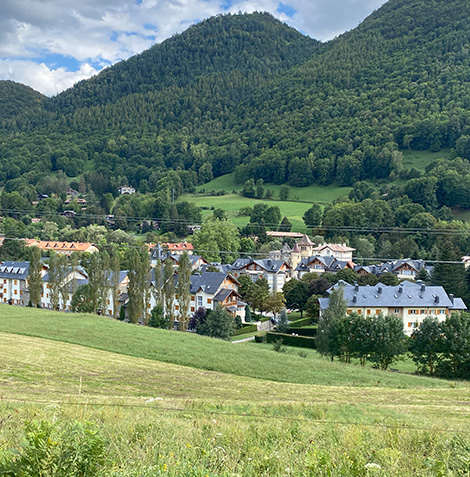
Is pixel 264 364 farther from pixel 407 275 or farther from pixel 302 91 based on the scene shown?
pixel 302 91

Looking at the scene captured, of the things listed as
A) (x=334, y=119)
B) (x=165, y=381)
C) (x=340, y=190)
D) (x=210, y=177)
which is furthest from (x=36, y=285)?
(x=334, y=119)

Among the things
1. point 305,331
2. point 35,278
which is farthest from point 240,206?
point 305,331

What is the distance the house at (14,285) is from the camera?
2301 inches

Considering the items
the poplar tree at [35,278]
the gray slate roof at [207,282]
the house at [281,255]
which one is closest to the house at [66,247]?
the house at [281,255]

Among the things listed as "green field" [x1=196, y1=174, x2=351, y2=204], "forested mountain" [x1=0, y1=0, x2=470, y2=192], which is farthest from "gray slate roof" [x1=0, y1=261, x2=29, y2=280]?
"forested mountain" [x1=0, y1=0, x2=470, y2=192]

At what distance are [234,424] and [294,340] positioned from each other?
110 ft

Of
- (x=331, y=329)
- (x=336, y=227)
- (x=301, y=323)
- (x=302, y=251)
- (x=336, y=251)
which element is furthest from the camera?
(x=336, y=227)

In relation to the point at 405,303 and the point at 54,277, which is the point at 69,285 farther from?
the point at 405,303

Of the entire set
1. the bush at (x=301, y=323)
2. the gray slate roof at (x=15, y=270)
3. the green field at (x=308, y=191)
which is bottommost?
the bush at (x=301, y=323)

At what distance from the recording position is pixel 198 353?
78.0 feet

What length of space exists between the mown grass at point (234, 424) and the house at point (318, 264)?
5072 centimetres

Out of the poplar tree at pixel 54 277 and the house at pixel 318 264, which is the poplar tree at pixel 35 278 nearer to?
the poplar tree at pixel 54 277

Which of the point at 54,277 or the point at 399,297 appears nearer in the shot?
the point at 399,297

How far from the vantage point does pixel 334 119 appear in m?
162
